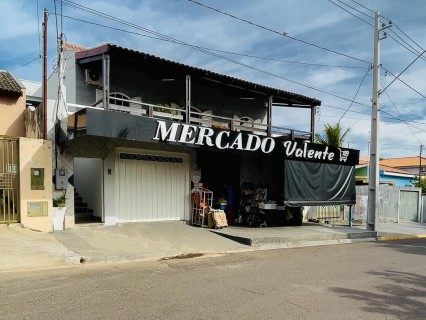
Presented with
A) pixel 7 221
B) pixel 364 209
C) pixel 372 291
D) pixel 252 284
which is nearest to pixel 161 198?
pixel 7 221

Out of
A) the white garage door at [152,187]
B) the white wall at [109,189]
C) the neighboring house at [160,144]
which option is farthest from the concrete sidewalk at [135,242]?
the neighboring house at [160,144]

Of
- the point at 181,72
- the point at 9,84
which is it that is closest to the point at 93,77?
the point at 181,72

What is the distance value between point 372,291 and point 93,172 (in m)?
9.88

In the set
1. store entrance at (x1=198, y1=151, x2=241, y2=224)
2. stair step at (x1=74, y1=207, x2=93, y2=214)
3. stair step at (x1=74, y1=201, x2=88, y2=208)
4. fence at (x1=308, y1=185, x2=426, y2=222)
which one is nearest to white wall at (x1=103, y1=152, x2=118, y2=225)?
stair step at (x1=74, y1=207, x2=93, y2=214)

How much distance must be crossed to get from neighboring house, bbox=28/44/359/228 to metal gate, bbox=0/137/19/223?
1119mm

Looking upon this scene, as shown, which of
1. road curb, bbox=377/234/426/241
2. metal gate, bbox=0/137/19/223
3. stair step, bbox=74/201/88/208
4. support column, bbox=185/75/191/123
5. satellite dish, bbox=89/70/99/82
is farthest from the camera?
road curb, bbox=377/234/426/241

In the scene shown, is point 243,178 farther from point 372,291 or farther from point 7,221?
point 372,291

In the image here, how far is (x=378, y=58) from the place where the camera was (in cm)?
1714

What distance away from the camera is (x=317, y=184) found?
673 inches

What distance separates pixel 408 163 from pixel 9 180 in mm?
60712

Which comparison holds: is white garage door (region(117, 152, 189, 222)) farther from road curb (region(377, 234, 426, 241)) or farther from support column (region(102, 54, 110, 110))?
road curb (region(377, 234, 426, 241))

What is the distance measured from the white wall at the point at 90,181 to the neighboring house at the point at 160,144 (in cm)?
4

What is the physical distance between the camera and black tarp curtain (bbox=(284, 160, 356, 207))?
16.0 m

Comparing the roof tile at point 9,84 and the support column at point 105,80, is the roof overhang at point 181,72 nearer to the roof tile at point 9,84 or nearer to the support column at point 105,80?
the support column at point 105,80
